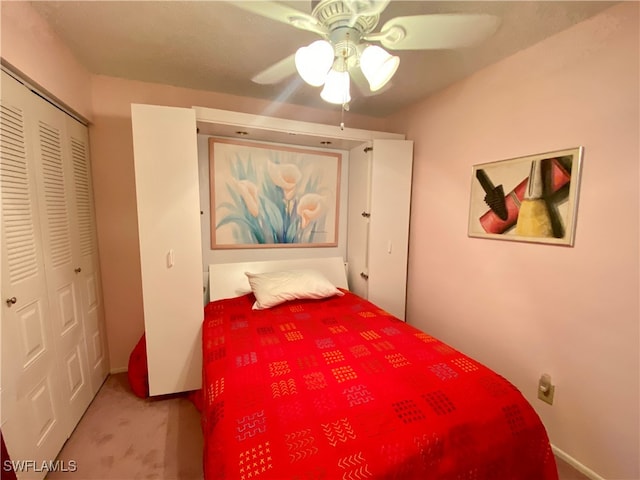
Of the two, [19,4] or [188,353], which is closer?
[19,4]

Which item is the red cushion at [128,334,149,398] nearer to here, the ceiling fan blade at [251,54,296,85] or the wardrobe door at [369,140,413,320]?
the wardrobe door at [369,140,413,320]

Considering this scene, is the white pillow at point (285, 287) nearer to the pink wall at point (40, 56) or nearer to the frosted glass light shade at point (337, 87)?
the frosted glass light shade at point (337, 87)

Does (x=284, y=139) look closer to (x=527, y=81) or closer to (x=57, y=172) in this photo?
(x=57, y=172)

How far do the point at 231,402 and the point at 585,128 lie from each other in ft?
6.95

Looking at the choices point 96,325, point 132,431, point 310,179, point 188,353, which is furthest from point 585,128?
point 96,325

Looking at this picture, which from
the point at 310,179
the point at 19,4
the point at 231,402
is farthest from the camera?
the point at 310,179

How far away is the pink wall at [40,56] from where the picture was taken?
1.24 m

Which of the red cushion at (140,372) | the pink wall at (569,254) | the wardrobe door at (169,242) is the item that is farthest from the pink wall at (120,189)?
the pink wall at (569,254)

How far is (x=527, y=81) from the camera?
1642 millimetres

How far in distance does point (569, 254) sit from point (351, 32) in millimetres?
1580

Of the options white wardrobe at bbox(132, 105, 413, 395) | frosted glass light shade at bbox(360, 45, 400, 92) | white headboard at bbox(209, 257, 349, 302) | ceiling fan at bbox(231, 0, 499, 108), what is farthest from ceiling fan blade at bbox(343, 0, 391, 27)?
white headboard at bbox(209, 257, 349, 302)

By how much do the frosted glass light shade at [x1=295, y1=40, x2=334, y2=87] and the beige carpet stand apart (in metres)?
2.04

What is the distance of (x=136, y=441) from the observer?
1.65m

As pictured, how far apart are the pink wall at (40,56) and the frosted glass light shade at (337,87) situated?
4.66ft
